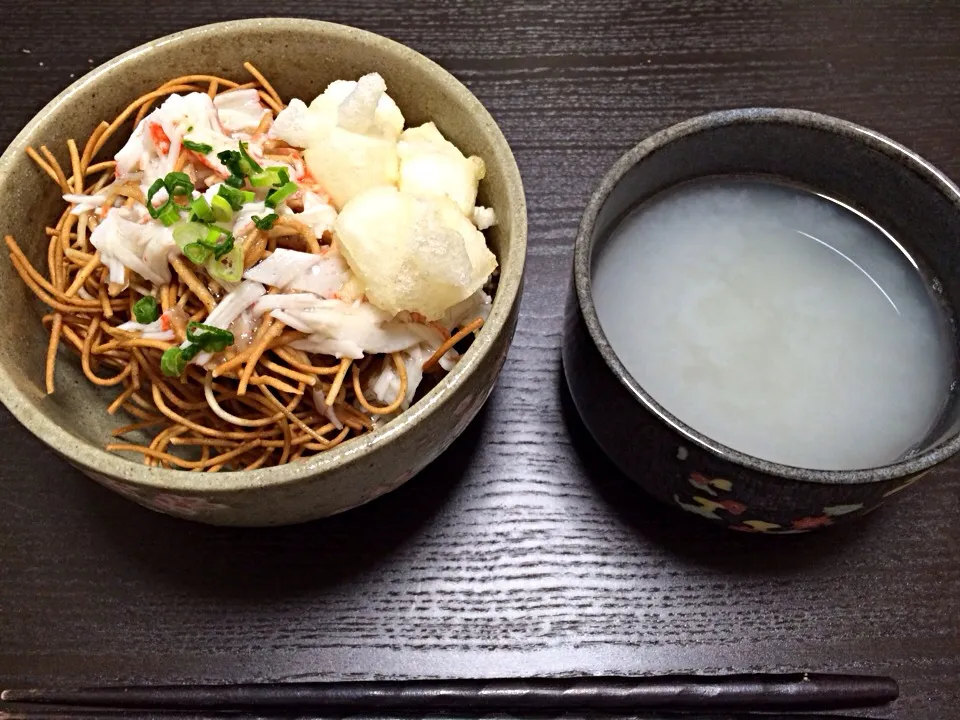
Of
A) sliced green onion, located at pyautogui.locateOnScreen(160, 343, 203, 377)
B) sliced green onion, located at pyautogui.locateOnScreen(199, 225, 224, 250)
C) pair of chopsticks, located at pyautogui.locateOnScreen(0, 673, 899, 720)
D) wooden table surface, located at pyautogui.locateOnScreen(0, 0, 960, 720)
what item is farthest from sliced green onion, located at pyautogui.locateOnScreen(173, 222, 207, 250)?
pair of chopsticks, located at pyautogui.locateOnScreen(0, 673, 899, 720)

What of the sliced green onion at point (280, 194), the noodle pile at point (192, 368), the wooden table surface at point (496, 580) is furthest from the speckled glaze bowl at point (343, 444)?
the sliced green onion at point (280, 194)

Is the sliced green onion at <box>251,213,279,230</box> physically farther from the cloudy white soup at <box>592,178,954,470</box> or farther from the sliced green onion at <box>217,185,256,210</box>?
the cloudy white soup at <box>592,178,954,470</box>

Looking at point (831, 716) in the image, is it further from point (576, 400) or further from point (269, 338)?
point (269, 338)

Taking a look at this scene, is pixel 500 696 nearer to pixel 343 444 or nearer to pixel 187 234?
pixel 343 444

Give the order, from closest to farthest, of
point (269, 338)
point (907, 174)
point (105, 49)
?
point (269, 338), point (907, 174), point (105, 49)

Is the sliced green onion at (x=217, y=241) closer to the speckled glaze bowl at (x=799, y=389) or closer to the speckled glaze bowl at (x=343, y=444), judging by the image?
the speckled glaze bowl at (x=343, y=444)

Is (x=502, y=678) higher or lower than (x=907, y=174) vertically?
lower

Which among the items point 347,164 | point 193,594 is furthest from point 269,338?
point 193,594
